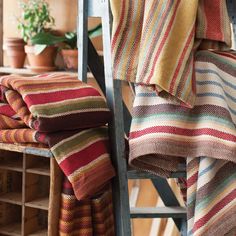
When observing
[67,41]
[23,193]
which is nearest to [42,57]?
[67,41]

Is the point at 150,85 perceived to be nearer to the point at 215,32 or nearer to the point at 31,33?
the point at 215,32

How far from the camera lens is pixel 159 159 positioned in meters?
1.16

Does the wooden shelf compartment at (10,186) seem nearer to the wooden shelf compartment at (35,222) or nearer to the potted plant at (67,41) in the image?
the wooden shelf compartment at (35,222)

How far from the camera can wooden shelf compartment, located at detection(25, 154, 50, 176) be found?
1247 millimetres

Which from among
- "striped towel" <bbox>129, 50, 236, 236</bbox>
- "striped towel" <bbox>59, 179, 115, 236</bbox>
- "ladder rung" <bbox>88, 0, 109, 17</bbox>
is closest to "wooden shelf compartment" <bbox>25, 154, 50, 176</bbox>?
"striped towel" <bbox>59, 179, 115, 236</bbox>

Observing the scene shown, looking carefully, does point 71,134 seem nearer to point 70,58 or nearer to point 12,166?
point 12,166

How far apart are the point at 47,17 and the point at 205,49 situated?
5.17ft

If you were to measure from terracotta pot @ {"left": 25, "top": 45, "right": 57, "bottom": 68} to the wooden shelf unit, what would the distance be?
1216mm

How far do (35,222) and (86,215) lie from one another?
16cm

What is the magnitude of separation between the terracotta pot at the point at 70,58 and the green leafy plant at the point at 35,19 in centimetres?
21

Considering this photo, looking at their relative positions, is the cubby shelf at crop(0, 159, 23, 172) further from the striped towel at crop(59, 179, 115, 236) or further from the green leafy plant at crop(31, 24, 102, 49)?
the green leafy plant at crop(31, 24, 102, 49)

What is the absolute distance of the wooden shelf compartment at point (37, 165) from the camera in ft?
4.09

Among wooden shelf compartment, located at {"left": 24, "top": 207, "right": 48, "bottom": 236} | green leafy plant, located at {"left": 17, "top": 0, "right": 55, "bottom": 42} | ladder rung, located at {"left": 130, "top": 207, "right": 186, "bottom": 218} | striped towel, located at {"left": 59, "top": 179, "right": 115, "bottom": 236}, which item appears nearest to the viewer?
striped towel, located at {"left": 59, "top": 179, "right": 115, "bottom": 236}

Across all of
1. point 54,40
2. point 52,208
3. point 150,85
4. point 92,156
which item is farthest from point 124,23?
point 54,40
